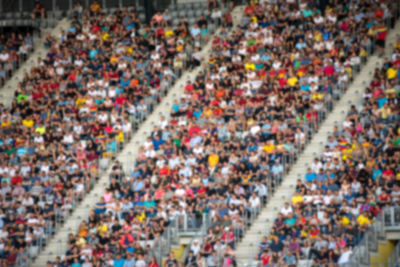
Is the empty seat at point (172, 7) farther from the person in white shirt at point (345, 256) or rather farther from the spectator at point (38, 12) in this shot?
the person in white shirt at point (345, 256)

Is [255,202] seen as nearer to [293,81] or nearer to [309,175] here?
[309,175]

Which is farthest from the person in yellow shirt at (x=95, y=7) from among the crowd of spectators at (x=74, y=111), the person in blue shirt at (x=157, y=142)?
the person in blue shirt at (x=157, y=142)

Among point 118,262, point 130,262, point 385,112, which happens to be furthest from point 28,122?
point 385,112

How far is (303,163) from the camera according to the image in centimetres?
3052

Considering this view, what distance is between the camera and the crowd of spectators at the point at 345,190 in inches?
1027

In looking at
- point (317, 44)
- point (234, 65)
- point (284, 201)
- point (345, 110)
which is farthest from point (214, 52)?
point (284, 201)

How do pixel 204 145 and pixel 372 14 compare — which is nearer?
pixel 204 145

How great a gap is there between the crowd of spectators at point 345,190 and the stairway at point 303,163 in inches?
21.2

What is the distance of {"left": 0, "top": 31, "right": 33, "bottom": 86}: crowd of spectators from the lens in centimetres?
3972

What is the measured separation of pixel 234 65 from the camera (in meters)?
35.2

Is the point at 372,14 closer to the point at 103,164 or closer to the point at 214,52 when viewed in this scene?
the point at 214,52

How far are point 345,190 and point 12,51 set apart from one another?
1788cm

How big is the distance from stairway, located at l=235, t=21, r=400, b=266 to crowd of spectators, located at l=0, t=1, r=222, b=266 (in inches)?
116

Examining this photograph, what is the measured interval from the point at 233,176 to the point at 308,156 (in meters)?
2.62
